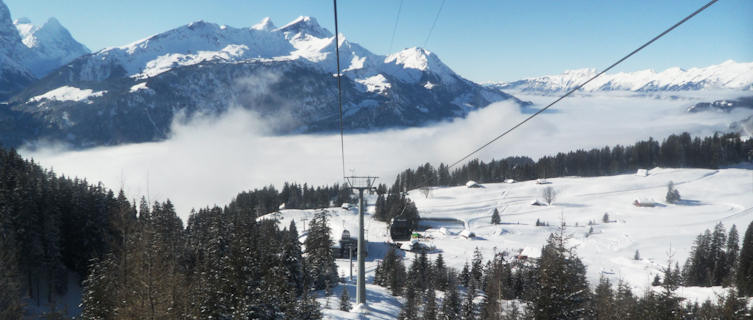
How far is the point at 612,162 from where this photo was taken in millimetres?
161375

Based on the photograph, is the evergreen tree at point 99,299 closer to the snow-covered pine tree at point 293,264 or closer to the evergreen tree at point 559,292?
the snow-covered pine tree at point 293,264

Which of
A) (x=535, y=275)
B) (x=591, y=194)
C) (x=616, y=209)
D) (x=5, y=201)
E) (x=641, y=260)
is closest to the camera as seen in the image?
(x=535, y=275)

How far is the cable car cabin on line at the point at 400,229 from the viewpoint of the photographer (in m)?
94.0

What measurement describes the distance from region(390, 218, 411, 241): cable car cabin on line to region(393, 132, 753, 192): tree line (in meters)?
53.5

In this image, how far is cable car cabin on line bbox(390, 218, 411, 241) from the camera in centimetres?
9400

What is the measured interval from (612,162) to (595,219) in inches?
2865

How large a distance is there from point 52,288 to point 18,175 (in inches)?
514

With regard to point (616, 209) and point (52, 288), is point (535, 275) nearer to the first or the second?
point (52, 288)

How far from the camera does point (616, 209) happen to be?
363ft

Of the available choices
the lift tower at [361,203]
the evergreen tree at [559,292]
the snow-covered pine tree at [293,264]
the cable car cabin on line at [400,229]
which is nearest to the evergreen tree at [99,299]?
the lift tower at [361,203]

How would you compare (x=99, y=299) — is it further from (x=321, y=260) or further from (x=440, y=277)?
(x=440, y=277)

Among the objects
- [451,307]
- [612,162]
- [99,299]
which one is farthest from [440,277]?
[612,162]

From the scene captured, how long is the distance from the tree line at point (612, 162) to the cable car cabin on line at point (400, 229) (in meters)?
53.5

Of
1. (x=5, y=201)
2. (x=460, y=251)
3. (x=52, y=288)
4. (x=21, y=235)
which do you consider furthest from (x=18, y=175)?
(x=460, y=251)
